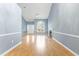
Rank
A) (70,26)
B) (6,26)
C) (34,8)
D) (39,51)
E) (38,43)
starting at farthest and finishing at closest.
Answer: (34,8) → (38,43) → (39,51) → (70,26) → (6,26)

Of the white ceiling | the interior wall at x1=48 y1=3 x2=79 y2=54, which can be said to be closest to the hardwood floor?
the interior wall at x1=48 y1=3 x2=79 y2=54

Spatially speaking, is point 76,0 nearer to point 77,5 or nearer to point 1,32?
point 77,5

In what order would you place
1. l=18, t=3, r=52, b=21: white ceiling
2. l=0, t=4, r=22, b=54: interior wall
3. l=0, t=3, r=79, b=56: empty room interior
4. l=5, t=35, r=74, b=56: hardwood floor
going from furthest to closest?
l=18, t=3, r=52, b=21: white ceiling < l=5, t=35, r=74, b=56: hardwood floor < l=0, t=3, r=79, b=56: empty room interior < l=0, t=4, r=22, b=54: interior wall

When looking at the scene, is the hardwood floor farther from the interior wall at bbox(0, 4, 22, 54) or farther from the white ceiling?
the white ceiling

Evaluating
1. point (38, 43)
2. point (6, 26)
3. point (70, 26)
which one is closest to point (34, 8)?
point (38, 43)

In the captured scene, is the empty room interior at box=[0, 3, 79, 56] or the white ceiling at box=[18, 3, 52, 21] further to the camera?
the white ceiling at box=[18, 3, 52, 21]

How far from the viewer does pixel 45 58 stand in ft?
12.1

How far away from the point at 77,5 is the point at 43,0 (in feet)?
4.00

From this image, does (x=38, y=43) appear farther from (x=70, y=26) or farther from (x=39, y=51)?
(x=70, y=26)

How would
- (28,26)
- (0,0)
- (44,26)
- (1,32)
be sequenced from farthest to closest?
(28,26), (44,26), (1,32), (0,0)

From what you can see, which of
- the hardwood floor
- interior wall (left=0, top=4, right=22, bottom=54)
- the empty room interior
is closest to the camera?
interior wall (left=0, top=4, right=22, bottom=54)

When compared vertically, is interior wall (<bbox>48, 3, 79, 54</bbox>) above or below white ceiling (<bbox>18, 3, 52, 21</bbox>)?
below

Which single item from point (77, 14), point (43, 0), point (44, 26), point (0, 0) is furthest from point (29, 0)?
point (44, 26)

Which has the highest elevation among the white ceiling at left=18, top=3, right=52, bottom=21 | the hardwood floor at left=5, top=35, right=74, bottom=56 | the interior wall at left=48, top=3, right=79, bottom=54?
the white ceiling at left=18, top=3, right=52, bottom=21
